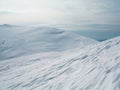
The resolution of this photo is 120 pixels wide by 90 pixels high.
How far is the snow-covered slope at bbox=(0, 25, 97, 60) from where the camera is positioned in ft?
168

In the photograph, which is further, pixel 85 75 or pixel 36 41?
pixel 36 41

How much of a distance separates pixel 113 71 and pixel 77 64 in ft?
15.2

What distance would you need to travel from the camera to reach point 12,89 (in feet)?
51.4

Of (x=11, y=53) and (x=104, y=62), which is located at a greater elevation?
(x=104, y=62)

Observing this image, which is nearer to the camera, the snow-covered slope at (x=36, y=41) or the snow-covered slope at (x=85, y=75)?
the snow-covered slope at (x=85, y=75)

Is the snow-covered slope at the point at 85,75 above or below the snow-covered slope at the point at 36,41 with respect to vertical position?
above

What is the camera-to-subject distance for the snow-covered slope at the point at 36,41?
5120cm

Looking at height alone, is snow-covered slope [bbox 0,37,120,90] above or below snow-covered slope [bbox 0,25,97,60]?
above

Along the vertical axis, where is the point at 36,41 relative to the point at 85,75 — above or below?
below

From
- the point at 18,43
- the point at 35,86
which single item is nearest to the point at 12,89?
the point at 35,86

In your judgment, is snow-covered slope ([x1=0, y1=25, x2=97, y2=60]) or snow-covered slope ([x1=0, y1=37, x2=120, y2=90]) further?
snow-covered slope ([x1=0, y1=25, x2=97, y2=60])

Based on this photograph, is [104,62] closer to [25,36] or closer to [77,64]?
[77,64]

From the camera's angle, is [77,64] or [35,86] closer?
[35,86]

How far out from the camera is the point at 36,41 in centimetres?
5956
